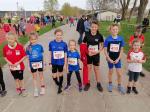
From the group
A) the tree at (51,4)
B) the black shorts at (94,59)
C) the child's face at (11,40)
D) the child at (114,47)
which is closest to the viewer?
the child's face at (11,40)

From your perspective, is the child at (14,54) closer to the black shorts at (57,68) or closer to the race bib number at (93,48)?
the black shorts at (57,68)

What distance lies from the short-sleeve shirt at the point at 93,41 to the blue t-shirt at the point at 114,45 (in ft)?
0.57

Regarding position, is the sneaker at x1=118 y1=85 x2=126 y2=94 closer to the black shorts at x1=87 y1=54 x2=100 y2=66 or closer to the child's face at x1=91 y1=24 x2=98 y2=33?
the black shorts at x1=87 y1=54 x2=100 y2=66

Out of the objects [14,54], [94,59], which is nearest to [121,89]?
[94,59]

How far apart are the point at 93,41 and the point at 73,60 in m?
0.68

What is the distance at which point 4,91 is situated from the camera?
680 cm

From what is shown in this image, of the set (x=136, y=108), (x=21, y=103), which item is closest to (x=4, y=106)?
(x=21, y=103)

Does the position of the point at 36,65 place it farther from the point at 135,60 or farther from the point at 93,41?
the point at 135,60

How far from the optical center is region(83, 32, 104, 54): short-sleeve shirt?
21.9 ft

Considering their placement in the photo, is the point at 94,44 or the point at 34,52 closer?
the point at 34,52

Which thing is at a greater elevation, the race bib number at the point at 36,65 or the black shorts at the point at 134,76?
the race bib number at the point at 36,65

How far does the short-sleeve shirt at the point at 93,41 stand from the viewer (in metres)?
6.68

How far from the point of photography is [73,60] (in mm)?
6789

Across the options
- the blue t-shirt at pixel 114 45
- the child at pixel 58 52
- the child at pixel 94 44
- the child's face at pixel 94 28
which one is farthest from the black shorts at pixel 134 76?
the child at pixel 58 52
